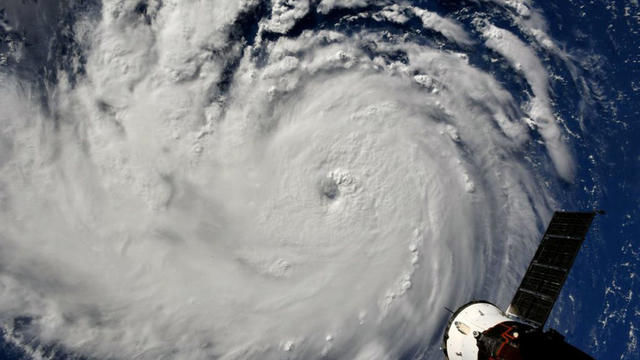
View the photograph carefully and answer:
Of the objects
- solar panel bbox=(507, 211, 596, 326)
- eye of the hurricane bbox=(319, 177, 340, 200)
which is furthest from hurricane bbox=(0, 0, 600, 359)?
solar panel bbox=(507, 211, 596, 326)

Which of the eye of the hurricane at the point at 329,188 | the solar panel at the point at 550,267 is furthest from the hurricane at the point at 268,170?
the solar panel at the point at 550,267

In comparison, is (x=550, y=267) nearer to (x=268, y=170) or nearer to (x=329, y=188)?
(x=329, y=188)

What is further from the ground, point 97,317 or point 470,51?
point 470,51

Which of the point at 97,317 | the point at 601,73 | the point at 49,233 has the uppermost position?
the point at 601,73

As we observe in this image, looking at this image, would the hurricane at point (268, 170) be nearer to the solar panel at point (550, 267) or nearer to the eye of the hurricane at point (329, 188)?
the eye of the hurricane at point (329, 188)

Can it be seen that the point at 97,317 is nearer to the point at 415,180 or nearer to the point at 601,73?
the point at 415,180

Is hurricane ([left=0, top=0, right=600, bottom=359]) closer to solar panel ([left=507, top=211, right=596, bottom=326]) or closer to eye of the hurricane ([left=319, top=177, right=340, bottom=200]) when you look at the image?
eye of the hurricane ([left=319, top=177, right=340, bottom=200])

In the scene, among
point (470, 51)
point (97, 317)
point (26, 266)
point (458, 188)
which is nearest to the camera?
point (26, 266)

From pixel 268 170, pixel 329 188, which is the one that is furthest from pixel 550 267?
pixel 268 170

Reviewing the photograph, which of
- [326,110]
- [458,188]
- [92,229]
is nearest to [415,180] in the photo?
[458,188]
